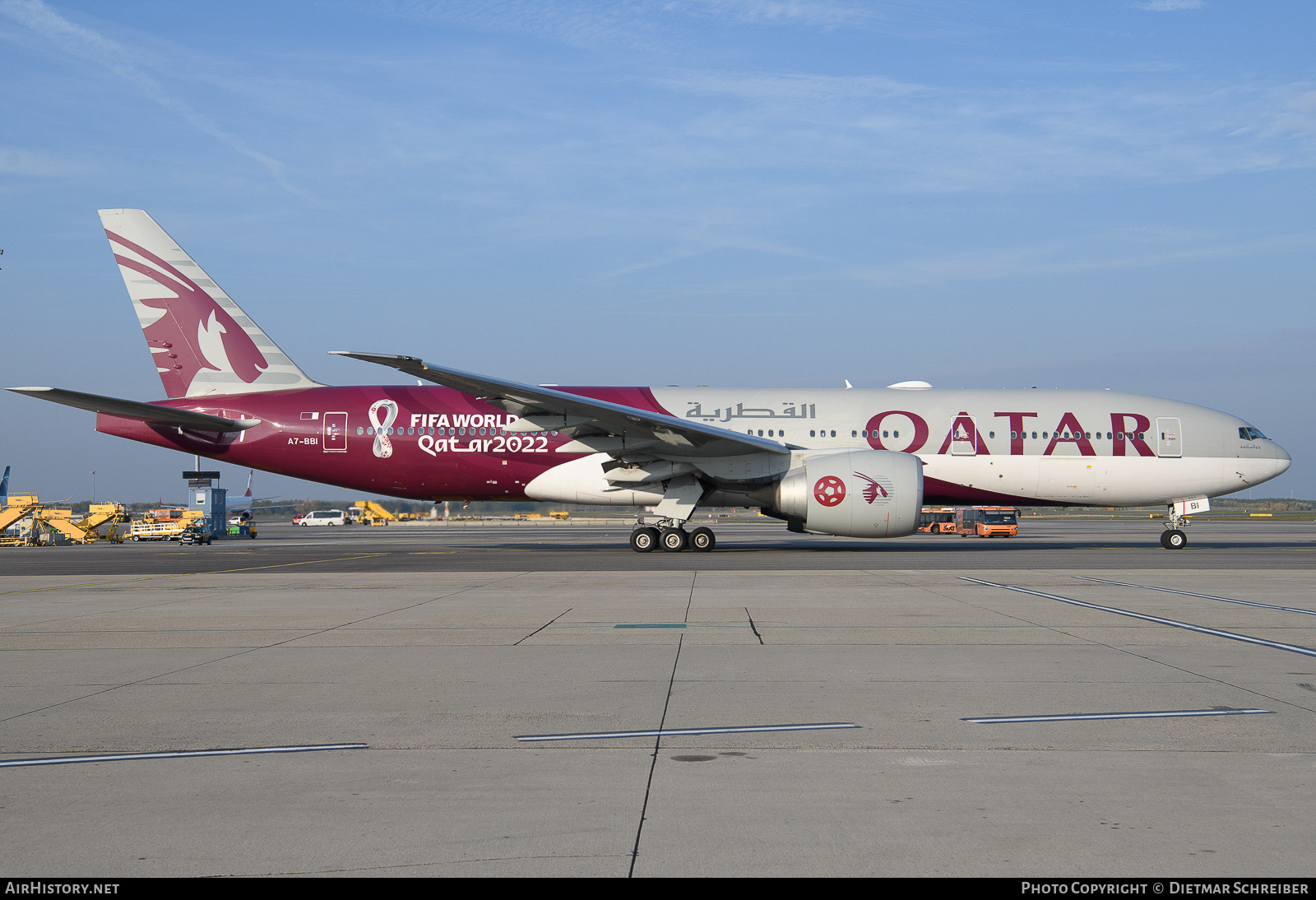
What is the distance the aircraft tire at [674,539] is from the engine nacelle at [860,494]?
290cm

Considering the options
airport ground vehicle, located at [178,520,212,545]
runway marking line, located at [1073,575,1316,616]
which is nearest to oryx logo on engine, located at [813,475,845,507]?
runway marking line, located at [1073,575,1316,616]

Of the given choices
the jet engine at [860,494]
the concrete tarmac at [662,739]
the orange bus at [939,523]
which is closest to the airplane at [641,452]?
the jet engine at [860,494]

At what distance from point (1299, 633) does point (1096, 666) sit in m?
3.27

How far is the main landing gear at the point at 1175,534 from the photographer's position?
23.3 m

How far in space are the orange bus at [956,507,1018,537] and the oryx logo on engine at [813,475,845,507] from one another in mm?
14407

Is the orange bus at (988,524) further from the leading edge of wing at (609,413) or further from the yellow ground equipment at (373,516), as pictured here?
the yellow ground equipment at (373,516)

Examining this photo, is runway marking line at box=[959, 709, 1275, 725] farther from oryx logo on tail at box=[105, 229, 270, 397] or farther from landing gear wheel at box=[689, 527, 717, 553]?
oryx logo on tail at box=[105, 229, 270, 397]

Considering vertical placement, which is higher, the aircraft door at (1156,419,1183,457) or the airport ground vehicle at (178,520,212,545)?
the aircraft door at (1156,419,1183,457)

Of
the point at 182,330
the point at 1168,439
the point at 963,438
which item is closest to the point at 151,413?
the point at 182,330

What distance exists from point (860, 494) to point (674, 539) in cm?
463

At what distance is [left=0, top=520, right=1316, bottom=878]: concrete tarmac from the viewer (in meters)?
3.29

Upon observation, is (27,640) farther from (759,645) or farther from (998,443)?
(998,443)
